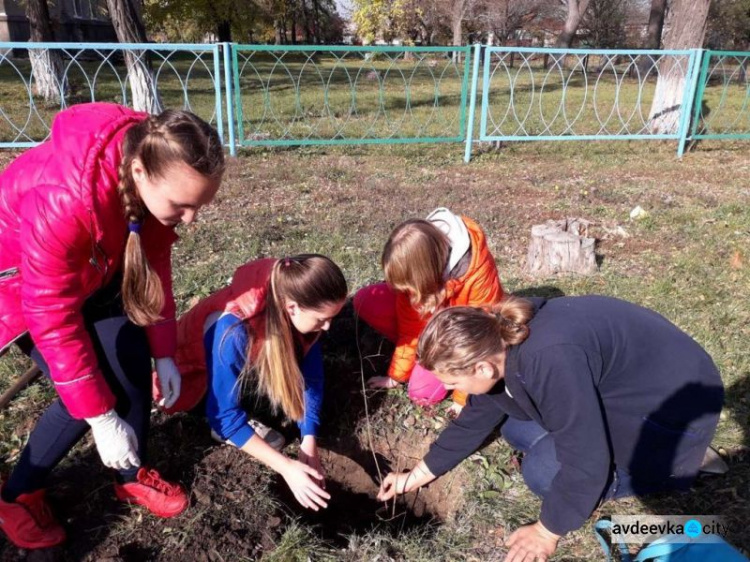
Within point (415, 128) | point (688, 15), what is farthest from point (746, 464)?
point (688, 15)

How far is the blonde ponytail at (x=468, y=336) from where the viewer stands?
5.28ft

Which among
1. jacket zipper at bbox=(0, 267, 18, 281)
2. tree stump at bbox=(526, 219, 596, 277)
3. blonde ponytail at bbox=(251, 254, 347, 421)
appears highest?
jacket zipper at bbox=(0, 267, 18, 281)

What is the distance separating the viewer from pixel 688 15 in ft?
27.1

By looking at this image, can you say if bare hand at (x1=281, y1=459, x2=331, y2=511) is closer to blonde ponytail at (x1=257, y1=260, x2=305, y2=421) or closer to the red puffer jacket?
blonde ponytail at (x1=257, y1=260, x2=305, y2=421)

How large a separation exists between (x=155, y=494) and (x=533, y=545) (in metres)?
1.22

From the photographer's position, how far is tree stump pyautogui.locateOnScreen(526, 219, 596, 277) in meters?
3.77

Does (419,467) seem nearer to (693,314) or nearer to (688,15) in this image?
(693,314)

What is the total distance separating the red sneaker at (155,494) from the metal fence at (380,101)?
4.97 m

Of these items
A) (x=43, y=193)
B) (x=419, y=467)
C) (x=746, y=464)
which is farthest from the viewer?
(x=746, y=464)

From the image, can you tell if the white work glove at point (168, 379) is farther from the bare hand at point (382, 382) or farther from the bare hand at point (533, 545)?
the bare hand at point (533, 545)

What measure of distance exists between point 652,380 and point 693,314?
1837 millimetres

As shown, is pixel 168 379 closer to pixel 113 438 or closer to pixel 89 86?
pixel 113 438

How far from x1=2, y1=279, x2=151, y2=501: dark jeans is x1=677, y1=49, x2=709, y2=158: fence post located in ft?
24.4

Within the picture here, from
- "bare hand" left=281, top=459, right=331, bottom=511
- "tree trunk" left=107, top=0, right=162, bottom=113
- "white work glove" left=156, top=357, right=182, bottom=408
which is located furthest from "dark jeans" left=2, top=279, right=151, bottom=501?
"tree trunk" left=107, top=0, right=162, bottom=113
